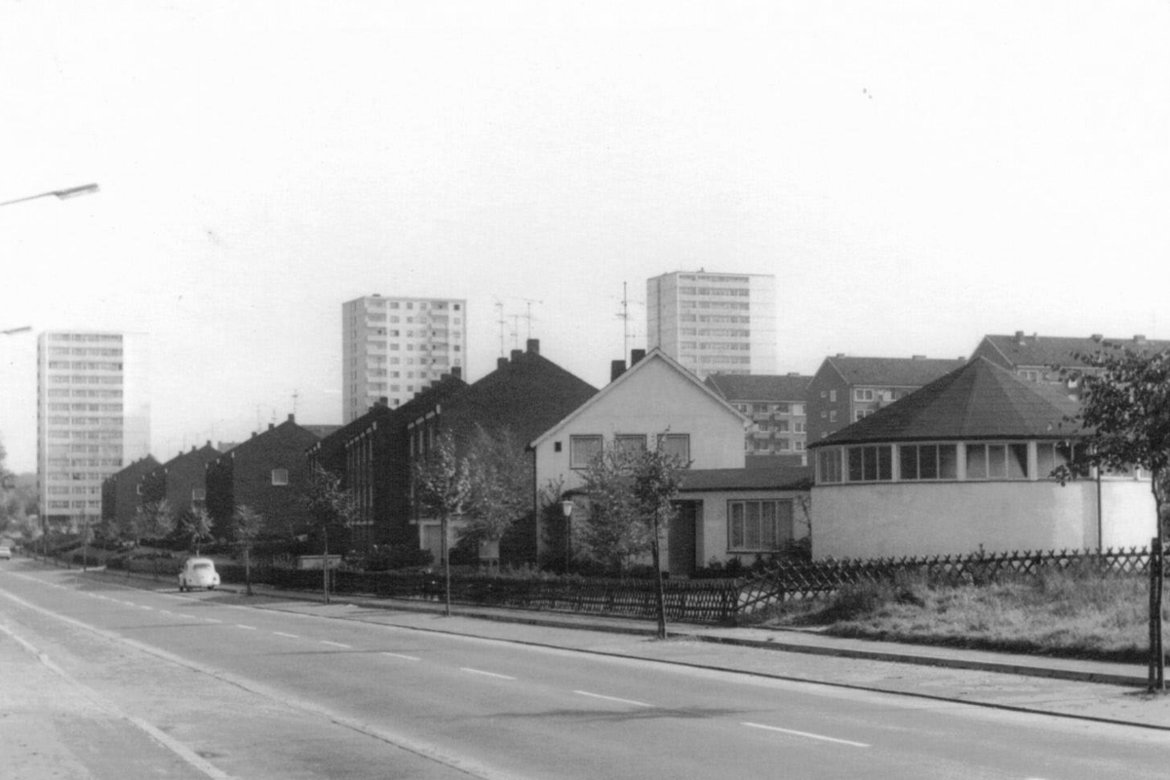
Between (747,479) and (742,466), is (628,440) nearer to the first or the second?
(742,466)

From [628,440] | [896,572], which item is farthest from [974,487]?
[628,440]

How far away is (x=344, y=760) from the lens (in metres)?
14.3

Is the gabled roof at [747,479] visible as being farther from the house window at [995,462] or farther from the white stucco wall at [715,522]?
the house window at [995,462]

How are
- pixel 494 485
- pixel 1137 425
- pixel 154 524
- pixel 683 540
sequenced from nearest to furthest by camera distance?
pixel 1137 425 < pixel 683 540 < pixel 494 485 < pixel 154 524

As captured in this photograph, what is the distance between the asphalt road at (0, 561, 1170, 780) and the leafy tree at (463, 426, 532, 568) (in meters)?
28.4

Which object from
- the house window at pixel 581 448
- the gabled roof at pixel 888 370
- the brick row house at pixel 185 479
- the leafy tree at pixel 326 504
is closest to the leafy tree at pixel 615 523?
the leafy tree at pixel 326 504

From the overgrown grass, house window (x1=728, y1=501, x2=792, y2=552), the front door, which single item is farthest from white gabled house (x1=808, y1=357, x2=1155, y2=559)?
the front door

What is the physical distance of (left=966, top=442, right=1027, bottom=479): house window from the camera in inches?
1612

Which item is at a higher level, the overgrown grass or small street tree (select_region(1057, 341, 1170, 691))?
small street tree (select_region(1057, 341, 1170, 691))

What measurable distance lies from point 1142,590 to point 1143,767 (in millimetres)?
17880

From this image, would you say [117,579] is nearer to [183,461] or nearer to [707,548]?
[707,548]

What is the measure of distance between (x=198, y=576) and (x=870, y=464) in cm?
3879

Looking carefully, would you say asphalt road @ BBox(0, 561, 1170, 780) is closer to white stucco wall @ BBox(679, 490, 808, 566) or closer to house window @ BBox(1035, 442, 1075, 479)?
house window @ BBox(1035, 442, 1075, 479)

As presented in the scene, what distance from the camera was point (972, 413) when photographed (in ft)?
137
